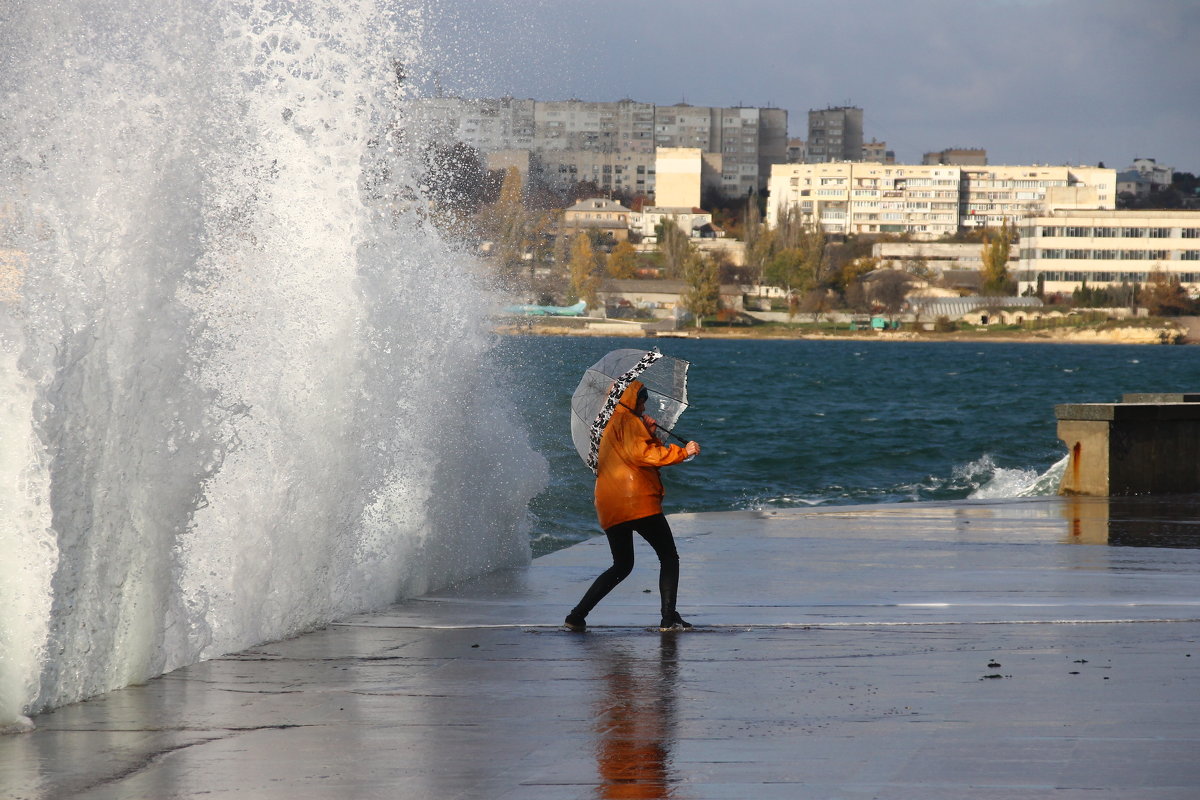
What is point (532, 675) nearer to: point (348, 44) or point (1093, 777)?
point (1093, 777)

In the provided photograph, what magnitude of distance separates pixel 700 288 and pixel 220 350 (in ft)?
496

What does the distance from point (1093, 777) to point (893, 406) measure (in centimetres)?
5132

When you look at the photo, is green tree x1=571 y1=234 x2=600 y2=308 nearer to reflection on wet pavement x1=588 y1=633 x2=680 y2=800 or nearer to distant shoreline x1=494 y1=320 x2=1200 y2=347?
distant shoreline x1=494 y1=320 x2=1200 y2=347

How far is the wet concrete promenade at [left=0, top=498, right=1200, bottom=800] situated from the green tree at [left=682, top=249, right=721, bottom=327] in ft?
482

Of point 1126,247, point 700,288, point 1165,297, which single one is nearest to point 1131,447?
point 700,288

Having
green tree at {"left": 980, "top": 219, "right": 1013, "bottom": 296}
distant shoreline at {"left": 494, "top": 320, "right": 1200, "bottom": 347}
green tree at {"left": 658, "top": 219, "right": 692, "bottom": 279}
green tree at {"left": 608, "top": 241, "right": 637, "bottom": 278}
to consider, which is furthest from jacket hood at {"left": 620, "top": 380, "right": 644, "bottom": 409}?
green tree at {"left": 980, "top": 219, "right": 1013, "bottom": 296}

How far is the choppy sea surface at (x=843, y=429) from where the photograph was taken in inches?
1043

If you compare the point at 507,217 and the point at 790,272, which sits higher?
the point at 507,217

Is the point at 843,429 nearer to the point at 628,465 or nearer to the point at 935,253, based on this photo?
the point at 628,465

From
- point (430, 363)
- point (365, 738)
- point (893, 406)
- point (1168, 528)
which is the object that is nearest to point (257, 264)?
point (430, 363)

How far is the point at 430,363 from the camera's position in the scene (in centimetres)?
1207

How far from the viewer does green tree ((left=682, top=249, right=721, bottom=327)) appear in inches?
6230

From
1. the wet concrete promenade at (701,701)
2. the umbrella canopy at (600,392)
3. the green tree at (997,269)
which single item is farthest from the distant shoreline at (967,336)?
the umbrella canopy at (600,392)

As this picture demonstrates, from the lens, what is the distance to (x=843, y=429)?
143 ft
